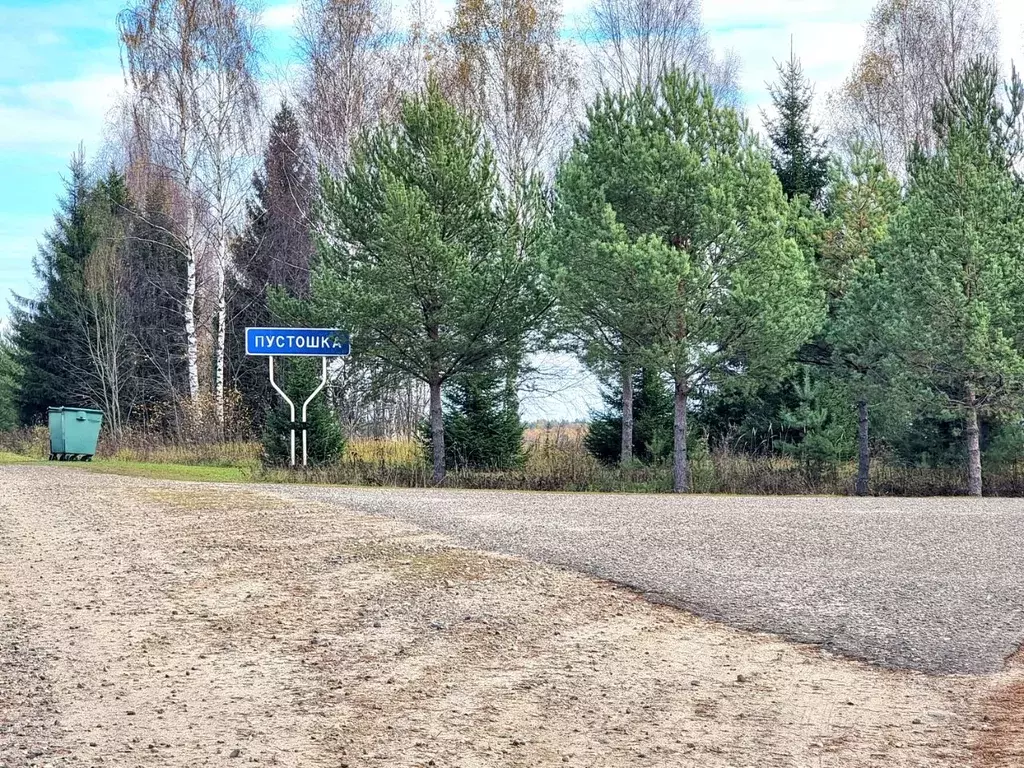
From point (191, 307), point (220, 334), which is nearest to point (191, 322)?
point (191, 307)

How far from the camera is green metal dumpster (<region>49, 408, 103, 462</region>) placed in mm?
27969

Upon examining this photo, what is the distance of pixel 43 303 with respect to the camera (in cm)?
4391

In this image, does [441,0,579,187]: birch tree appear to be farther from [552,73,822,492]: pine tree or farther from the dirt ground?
the dirt ground

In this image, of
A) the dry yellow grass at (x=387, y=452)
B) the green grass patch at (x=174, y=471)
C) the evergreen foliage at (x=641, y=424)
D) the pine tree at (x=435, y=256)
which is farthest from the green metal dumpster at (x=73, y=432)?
the evergreen foliage at (x=641, y=424)

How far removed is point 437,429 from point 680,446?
4.90 m

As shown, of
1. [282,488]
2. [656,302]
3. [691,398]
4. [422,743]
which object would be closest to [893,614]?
[422,743]

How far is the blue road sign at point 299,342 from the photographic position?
73.9 ft

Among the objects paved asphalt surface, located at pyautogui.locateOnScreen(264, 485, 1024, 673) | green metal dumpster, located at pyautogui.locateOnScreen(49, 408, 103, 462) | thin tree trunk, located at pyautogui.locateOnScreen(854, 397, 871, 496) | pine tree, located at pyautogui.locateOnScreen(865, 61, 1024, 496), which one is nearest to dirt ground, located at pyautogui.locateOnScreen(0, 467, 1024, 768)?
paved asphalt surface, located at pyautogui.locateOnScreen(264, 485, 1024, 673)

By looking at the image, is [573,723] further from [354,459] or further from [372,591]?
[354,459]

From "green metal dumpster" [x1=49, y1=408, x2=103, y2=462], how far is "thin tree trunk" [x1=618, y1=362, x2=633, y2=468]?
12852mm

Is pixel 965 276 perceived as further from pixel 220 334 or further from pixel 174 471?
pixel 220 334

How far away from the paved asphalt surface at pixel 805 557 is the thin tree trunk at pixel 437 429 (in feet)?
23.7

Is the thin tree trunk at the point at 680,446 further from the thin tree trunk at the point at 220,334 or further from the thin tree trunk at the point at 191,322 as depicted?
the thin tree trunk at the point at 191,322

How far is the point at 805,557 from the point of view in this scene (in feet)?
31.5
